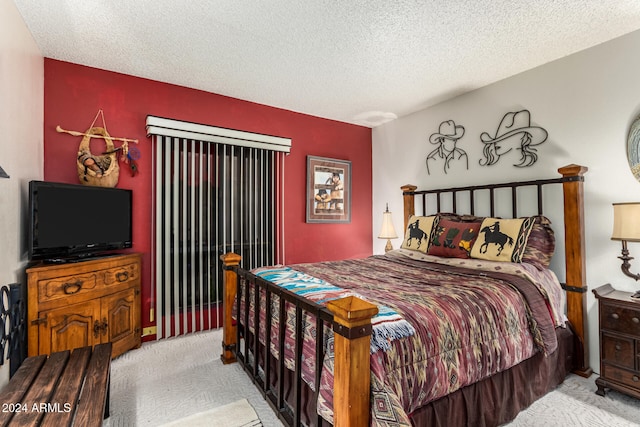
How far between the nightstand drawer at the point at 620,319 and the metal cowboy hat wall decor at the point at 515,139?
1315 mm

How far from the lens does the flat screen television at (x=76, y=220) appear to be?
2.11 m

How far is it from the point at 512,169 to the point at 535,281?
1.25 metres

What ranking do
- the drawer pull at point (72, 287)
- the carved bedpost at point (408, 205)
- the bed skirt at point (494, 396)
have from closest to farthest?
the bed skirt at point (494, 396)
the drawer pull at point (72, 287)
the carved bedpost at point (408, 205)

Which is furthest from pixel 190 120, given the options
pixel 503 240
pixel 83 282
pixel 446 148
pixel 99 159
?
pixel 503 240

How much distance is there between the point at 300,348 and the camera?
147 cm

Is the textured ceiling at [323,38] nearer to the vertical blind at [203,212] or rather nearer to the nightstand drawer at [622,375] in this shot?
the vertical blind at [203,212]

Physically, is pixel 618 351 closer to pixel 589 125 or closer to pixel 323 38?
pixel 589 125

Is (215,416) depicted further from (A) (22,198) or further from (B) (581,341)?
(B) (581,341)

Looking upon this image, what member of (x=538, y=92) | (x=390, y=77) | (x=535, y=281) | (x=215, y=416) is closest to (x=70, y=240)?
(x=215, y=416)

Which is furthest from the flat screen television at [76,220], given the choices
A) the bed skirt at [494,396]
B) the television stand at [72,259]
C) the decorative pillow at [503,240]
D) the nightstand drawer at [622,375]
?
the nightstand drawer at [622,375]

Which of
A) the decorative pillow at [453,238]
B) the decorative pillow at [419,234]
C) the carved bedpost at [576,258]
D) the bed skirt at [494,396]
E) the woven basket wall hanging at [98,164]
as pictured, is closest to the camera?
the bed skirt at [494,396]

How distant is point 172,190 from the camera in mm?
3000

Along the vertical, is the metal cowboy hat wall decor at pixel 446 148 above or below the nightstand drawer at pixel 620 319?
above

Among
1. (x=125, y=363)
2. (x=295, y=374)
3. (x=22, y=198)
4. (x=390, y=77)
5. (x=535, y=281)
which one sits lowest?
(x=125, y=363)
